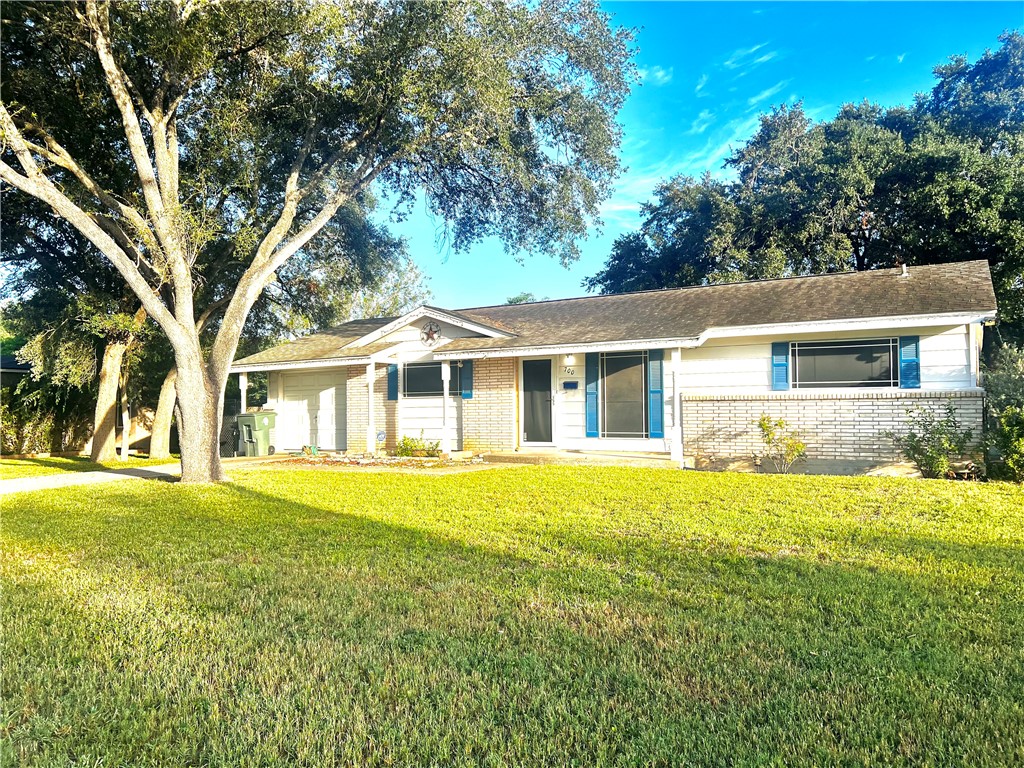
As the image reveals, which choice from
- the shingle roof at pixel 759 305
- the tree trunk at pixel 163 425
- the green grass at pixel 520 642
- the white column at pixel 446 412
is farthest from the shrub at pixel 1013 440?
the tree trunk at pixel 163 425

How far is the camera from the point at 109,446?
16.4 metres

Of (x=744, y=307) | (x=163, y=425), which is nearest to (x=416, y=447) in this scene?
(x=163, y=425)

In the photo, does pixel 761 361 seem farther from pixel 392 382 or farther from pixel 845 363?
pixel 392 382

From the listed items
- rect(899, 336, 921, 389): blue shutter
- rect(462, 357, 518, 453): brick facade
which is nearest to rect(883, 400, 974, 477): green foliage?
rect(899, 336, 921, 389): blue shutter

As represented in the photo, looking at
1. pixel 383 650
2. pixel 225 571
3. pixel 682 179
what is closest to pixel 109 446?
pixel 225 571

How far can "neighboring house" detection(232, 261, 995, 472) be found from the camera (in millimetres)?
11305

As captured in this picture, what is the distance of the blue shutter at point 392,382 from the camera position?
624 inches

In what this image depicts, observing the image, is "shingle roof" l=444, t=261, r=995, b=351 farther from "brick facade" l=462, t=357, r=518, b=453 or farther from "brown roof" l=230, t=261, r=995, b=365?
"brick facade" l=462, t=357, r=518, b=453

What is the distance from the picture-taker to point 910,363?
37.2ft

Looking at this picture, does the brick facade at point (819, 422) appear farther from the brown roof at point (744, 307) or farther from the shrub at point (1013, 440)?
the brown roof at point (744, 307)

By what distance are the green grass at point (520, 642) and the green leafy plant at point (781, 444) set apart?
4784mm

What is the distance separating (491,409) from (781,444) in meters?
6.19

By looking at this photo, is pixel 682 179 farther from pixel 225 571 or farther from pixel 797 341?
pixel 225 571

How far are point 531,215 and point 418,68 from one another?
5072 millimetres
